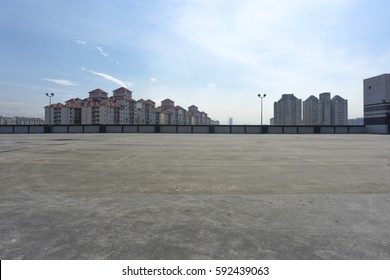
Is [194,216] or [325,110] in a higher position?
[325,110]

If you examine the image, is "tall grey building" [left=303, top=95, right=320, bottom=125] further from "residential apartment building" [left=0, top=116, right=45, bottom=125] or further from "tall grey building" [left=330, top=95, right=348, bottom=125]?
"residential apartment building" [left=0, top=116, right=45, bottom=125]

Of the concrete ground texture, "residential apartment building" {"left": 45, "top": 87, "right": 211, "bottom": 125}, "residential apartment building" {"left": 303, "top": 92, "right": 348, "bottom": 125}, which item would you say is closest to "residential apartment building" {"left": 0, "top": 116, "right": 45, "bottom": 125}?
"residential apartment building" {"left": 45, "top": 87, "right": 211, "bottom": 125}

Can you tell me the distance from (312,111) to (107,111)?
311 ft

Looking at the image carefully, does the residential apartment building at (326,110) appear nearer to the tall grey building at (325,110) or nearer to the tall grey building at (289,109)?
the tall grey building at (325,110)

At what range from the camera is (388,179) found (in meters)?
7.61

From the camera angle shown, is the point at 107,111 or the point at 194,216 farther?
the point at 107,111

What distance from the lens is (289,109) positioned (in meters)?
112

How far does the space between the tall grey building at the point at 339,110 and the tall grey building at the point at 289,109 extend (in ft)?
44.1

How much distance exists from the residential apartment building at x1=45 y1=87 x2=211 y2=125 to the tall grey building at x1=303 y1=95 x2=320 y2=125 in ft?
276

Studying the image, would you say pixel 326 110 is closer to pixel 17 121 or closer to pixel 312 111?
pixel 312 111

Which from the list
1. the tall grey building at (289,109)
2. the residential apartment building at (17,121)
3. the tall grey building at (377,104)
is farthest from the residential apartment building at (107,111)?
the tall grey building at (377,104)

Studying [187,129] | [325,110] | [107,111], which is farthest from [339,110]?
[107,111]

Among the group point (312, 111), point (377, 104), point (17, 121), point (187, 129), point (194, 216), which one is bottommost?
point (194, 216)
